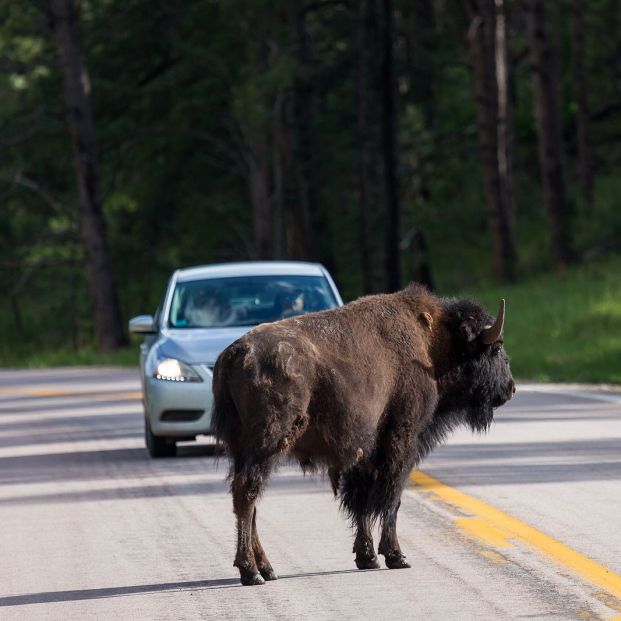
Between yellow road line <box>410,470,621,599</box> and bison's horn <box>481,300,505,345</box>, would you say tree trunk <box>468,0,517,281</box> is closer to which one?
yellow road line <box>410,470,621,599</box>

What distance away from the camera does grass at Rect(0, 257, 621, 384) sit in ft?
78.0

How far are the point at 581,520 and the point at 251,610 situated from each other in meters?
2.96

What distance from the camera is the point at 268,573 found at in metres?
8.10

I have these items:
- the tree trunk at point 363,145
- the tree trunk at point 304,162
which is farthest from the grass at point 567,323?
the tree trunk at point 304,162

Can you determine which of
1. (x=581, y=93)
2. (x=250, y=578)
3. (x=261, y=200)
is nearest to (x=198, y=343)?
(x=250, y=578)

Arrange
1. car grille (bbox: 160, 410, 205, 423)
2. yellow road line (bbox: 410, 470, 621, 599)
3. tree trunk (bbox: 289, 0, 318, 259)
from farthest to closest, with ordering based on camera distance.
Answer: tree trunk (bbox: 289, 0, 318, 259), car grille (bbox: 160, 410, 205, 423), yellow road line (bbox: 410, 470, 621, 599)

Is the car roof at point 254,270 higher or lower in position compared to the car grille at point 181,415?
higher

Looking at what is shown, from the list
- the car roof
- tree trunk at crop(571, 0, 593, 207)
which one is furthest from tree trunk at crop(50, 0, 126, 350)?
the car roof

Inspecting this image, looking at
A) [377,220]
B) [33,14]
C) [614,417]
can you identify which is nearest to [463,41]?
[377,220]

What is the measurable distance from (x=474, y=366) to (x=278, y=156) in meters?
37.5

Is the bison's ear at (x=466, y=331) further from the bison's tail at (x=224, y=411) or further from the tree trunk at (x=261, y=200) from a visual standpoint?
the tree trunk at (x=261, y=200)

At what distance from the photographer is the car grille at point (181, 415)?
1366 cm

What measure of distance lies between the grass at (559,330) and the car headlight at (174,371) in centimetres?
896

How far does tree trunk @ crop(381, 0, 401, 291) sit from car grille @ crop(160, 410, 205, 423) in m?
21.9
